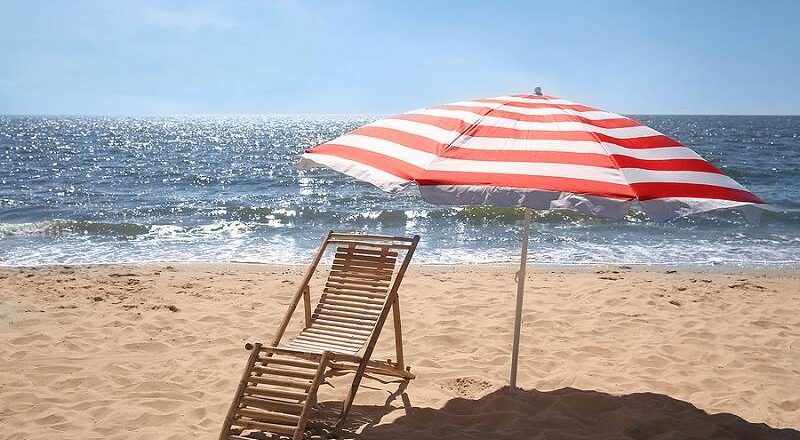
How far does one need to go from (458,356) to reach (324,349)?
148cm

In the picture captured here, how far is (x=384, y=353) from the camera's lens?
5.09m

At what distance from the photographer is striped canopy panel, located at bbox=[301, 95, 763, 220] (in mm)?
2986

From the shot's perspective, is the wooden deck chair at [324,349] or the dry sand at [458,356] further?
the dry sand at [458,356]

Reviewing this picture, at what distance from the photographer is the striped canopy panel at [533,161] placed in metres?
2.99

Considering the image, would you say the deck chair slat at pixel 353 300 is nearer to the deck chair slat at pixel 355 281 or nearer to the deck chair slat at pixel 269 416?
the deck chair slat at pixel 355 281

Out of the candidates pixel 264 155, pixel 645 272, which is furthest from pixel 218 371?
pixel 264 155

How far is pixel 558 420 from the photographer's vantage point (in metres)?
3.84

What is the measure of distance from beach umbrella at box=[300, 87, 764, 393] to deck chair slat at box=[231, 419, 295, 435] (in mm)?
1292

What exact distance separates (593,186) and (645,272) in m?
6.00

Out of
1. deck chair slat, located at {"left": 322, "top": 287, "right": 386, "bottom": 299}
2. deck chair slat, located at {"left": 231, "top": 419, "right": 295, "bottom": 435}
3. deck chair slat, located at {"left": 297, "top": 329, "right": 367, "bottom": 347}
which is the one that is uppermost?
deck chair slat, located at {"left": 322, "top": 287, "right": 386, "bottom": 299}

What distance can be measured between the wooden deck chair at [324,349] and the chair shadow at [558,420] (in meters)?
0.32

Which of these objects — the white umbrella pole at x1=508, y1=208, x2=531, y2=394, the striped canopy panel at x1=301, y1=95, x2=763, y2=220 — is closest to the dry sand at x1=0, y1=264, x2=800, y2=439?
the white umbrella pole at x1=508, y1=208, x2=531, y2=394

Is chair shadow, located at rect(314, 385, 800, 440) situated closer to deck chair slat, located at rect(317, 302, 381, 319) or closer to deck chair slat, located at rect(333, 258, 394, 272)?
deck chair slat, located at rect(317, 302, 381, 319)

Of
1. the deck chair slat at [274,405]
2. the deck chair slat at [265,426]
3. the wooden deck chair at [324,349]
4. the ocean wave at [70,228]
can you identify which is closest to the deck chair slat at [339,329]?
the wooden deck chair at [324,349]
